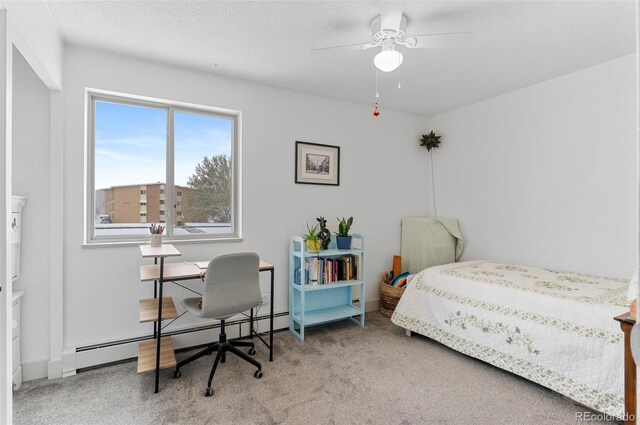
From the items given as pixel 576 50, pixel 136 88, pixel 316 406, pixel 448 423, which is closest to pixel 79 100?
pixel 136 88

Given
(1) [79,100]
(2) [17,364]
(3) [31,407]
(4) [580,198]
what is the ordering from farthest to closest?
1. (4) [580,198]
2. (1) [79,100]
3. (2) [17,364]
4. (3) [31,407]

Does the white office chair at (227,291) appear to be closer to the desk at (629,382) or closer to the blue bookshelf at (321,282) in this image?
the blue bookshelf at (321,282)

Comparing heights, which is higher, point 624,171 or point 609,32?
point 609,32

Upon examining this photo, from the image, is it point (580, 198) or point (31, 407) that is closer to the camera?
point (31, 407)

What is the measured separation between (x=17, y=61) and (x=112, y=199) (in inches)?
44.6

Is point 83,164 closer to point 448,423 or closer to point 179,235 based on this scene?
point 179,235

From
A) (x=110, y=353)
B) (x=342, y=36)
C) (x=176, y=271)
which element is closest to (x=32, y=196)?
(x=176, y=271)

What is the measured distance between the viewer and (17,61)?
232 cm

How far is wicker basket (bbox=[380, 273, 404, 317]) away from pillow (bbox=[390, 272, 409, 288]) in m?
0.07

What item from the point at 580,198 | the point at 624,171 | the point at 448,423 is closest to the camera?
the point at 448,423

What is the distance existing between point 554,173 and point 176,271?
343 centimetres

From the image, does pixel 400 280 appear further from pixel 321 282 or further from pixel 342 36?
pixel 342 36

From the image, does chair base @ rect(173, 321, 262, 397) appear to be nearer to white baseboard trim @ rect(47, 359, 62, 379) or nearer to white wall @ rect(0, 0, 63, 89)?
white baseboard trim @ rect(47, 359, 62, 379)

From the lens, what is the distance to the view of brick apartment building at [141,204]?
2676 millimetres
